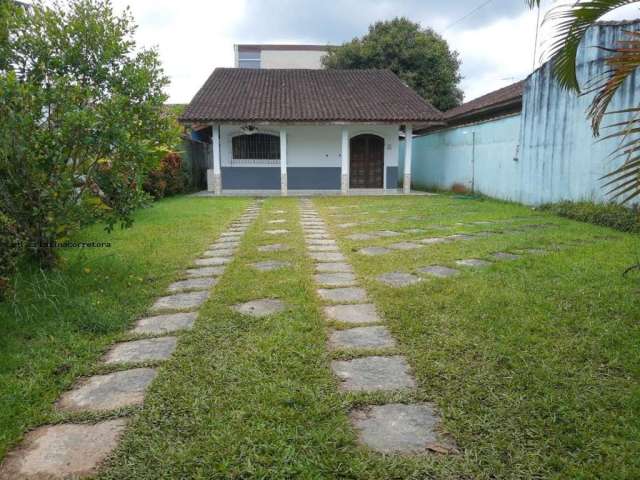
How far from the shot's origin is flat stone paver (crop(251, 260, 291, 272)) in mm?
4479

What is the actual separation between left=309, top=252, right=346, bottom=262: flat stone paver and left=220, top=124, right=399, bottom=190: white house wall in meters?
10.1

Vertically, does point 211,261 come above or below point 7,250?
below

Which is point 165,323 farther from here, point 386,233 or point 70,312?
point 386,233

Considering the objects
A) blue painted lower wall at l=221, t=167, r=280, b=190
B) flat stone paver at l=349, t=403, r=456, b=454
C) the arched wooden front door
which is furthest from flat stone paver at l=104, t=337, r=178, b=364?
the arched wooden front door

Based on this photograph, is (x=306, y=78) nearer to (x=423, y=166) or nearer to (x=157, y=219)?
(x=423, y=166)

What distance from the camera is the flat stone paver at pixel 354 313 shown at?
3090mm

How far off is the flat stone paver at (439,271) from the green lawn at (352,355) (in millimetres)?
170

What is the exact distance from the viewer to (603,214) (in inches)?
269

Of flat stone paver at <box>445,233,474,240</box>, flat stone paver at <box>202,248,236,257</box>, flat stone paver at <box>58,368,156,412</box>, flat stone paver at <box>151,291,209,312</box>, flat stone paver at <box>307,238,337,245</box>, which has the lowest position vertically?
flat stone paver at <box>58,368,156,412</box>

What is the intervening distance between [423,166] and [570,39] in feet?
47.6

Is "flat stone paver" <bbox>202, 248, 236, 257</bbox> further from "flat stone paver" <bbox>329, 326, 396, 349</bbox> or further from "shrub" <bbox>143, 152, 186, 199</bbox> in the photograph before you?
"shrub" <bbox>143, 152, 186, 199</bbox>

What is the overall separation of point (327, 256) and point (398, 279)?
4.04 feet

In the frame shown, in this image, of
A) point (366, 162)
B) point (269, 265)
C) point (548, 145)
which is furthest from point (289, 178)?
point (269, 265)

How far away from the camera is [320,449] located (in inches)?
68.8
